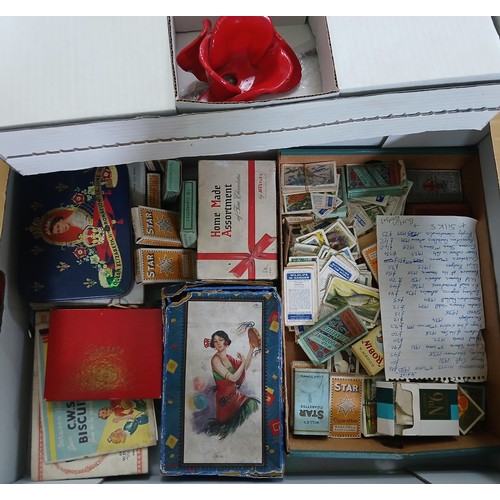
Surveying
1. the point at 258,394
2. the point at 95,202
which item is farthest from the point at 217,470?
the point at 95,202

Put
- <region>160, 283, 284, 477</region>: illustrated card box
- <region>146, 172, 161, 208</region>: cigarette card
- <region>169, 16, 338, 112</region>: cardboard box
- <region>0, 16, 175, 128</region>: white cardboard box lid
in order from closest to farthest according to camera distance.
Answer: <region>0, 16, 175, 128</region>: white cardboard box lid
<region>169, 16, 338, 112</region>: cardboard box
<region>160, 283, 284, 477</region>: illustrated card box
<region>146, 172, 161, 208</region>: cigarette card

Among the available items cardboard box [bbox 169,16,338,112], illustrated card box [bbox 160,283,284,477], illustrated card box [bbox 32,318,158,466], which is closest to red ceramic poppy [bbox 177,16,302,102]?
cardboard box [bbox 169,16,338,112]

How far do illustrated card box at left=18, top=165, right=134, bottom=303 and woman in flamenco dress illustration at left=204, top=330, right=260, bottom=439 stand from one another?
0.27 m

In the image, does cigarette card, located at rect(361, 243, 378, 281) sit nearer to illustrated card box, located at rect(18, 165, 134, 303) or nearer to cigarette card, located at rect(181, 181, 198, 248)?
cigarette card, located at rect(181, 181, 198, 248)

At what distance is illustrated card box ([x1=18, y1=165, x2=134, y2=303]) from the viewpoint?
3.59 ft

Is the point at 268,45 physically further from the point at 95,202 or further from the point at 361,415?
the point at 361,415

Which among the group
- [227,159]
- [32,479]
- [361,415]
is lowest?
[32,479]

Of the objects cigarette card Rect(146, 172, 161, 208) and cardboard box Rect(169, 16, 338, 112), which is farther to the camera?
cigarette card Rect(146, 172, 161, 208)

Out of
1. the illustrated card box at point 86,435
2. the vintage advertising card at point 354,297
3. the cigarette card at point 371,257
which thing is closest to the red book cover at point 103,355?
the illustrated card box at point 86,435

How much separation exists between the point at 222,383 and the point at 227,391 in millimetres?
22

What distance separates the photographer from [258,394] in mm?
1107

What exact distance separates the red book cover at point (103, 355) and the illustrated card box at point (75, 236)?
6 centimetres

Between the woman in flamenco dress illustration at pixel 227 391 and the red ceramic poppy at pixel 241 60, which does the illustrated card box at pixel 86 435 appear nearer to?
the woman in flamenco dress illustration at pixel 227 391

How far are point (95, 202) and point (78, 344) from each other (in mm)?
338
